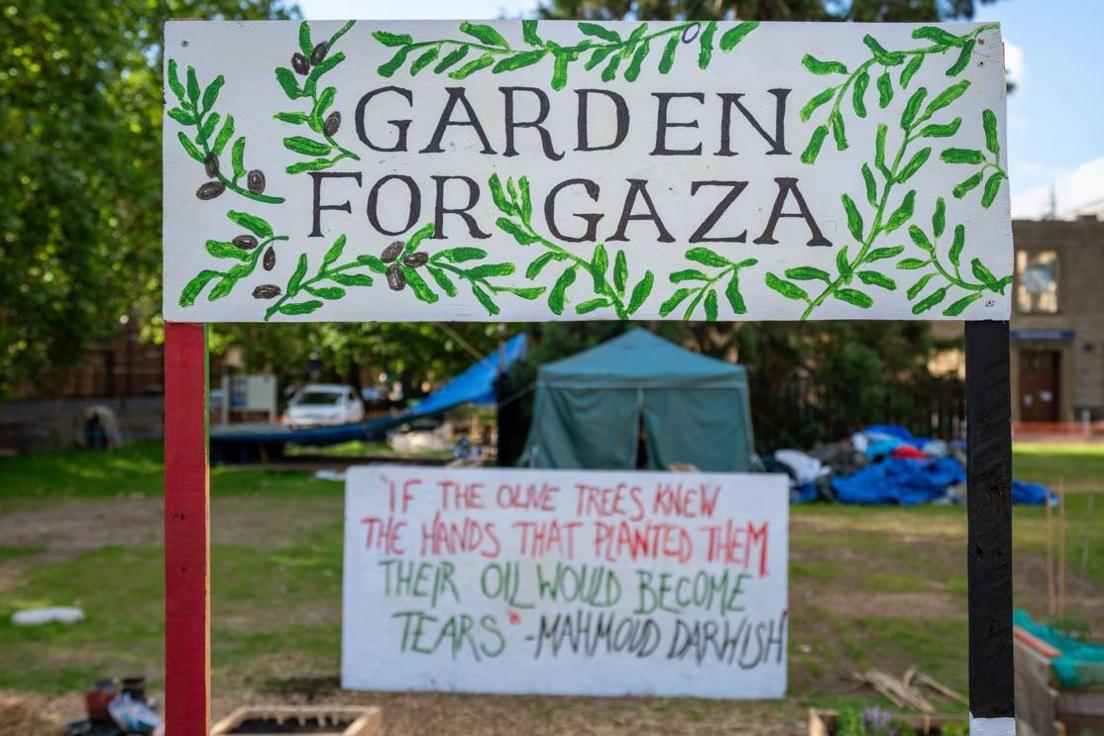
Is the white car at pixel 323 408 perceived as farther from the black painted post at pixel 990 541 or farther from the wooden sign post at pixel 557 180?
the black painted post at pixel 990 541

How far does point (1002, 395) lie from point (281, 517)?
12.0 meters

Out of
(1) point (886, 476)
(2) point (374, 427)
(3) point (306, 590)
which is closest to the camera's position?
(3) point (306, 590)

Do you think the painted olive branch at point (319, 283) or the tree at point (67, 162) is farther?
the tree at point (67, 162)

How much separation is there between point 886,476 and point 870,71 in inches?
564

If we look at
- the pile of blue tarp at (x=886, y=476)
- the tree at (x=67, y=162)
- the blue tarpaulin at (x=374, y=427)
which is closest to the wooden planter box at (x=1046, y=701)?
the pile of blue tarp at (x=886, y=476)

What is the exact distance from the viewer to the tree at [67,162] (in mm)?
13578

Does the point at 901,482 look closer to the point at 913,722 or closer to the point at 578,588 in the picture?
the point at 578,588

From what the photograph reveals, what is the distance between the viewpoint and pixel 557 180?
2258mm

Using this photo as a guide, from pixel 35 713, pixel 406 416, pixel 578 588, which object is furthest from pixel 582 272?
pixel 406 416

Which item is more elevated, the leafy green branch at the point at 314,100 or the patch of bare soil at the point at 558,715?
the leafy green branch at the point at 314,100

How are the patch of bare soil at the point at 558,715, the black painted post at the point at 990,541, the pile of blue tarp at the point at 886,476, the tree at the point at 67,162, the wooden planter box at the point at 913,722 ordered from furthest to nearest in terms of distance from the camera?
the pile of blue tarp at the point at 886,476
the tree at the point at 67,162
the patch of bare soil at the point at 558,715
the wooden planter box at the point at 913,722
the black painted post at the point at 990,541

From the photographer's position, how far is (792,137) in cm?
225

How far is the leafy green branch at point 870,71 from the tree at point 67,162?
12.1 meters

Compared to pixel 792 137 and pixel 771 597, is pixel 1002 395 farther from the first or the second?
pixel 771 597
